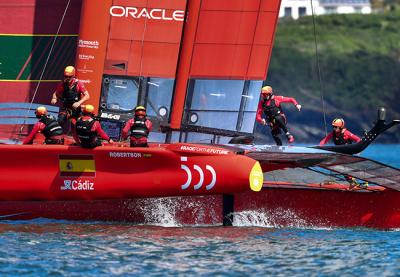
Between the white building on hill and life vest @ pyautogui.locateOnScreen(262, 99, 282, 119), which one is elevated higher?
the white building on hill

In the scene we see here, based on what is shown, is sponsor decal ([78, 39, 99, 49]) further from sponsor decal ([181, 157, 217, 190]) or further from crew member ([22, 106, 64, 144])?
sponsor decal ([181, 157, 217, 190])

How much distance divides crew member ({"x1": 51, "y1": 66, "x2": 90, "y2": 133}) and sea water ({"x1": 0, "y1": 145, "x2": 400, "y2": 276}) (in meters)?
1.87

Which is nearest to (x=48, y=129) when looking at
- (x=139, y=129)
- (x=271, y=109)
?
(x=139, y=129)

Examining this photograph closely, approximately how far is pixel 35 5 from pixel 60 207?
4203 millimetres

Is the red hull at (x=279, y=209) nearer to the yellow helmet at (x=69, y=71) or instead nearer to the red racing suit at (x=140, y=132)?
the red racing suit at (x=140, y=132)

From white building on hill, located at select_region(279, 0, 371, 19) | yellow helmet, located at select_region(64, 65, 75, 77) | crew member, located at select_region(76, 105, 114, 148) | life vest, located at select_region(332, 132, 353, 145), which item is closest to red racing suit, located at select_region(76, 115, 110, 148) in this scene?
crew member, located at select_region(76, 105, 114, 148)

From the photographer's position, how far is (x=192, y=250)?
16.0m

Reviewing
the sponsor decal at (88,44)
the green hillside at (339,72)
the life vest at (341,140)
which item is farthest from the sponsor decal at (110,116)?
the green hillside at (339,72)

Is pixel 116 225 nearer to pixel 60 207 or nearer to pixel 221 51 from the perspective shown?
pixel 60 207

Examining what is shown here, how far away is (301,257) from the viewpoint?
1547cm

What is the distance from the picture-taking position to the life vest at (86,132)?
17703 mm

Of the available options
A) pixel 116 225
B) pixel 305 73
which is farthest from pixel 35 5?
pixel 305 73

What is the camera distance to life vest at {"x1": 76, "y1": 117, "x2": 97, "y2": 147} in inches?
697

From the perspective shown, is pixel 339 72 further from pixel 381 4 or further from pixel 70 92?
pixel 70 92
